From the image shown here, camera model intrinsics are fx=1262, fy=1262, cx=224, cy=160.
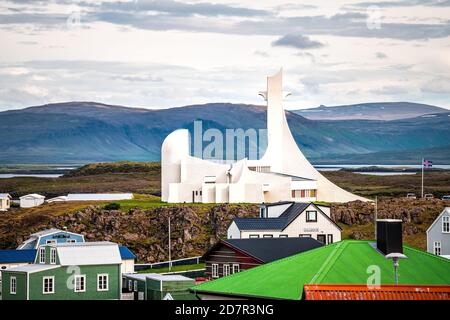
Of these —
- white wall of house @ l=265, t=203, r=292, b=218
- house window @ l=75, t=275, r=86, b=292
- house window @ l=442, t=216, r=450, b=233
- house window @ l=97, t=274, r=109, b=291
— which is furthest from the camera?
white wall of house @ l=265, t=203, r=292, b=218

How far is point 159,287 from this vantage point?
43.9 meters

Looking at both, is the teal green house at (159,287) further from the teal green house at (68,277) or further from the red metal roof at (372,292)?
the red metal roof at (372,292)

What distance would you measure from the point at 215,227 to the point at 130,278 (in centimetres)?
2699

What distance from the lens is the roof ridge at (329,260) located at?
30906 mm

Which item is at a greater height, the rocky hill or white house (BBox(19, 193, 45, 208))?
white house (BBox(19, 193, 45, 208))

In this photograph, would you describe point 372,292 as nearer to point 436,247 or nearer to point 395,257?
point 395,257

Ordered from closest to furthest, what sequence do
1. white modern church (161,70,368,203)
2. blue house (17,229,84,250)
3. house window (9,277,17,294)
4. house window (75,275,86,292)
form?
house window (75,275,86,292)
house window (9,277,17,294)
blue house (17,229,84,250)
white modern church (161,70,368,203)

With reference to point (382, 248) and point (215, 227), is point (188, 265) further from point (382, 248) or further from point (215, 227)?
point (382, 248)

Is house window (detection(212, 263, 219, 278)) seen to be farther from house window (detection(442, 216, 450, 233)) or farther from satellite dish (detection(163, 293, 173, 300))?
house window (detection(442, 216, 450, 233))

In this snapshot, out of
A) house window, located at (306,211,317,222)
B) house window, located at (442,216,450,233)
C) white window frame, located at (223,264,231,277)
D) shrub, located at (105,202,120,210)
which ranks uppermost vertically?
shrub, located at (105,202,120,210)

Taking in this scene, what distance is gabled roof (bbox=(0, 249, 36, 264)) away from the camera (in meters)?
57.0

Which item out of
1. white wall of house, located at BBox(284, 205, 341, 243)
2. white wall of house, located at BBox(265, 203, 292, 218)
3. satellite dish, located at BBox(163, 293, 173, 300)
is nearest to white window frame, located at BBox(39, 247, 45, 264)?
satellite dish, located at BBox(163, 293, 173, 300)

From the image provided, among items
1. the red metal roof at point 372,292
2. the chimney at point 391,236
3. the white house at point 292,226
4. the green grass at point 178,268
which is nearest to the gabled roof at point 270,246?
the white house at point 292,226

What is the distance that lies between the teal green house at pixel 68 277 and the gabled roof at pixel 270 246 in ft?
13.4
